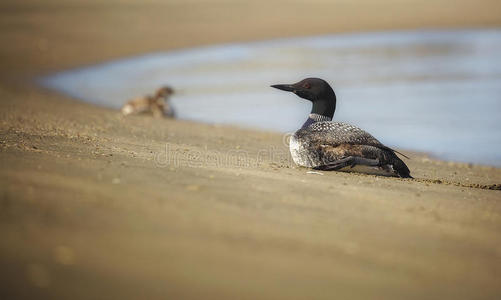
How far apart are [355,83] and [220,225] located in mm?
12932

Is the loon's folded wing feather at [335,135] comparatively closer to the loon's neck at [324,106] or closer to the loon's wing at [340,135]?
the loon's wing at [340,135]

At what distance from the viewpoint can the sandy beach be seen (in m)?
3.47

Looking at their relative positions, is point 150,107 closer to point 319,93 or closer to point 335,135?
point 319,93

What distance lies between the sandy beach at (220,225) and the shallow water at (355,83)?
3.97 meters

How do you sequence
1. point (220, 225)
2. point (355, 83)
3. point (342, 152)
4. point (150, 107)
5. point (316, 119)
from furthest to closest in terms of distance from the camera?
point (355, 83)
point (150, 107)
point (316, 119)
point (342, 152)
point (220, 225)

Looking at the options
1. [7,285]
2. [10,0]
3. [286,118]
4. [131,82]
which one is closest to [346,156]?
[7,285]

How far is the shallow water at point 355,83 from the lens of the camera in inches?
474

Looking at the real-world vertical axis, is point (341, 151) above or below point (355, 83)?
below

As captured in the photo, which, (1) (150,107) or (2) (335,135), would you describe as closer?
(2) (335,135)

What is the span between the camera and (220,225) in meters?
4.15

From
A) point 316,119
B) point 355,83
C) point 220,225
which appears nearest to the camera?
point 220,225

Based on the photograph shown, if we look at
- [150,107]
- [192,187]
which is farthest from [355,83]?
[192,187]

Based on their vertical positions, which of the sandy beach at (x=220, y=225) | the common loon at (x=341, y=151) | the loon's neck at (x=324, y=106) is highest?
the loon's neck at (x=324, y=106)

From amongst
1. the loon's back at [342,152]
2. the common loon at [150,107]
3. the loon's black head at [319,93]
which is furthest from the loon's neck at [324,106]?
the common loon at [150,107]
